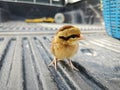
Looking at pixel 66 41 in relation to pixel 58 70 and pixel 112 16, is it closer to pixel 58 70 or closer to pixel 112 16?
pixel 58 70

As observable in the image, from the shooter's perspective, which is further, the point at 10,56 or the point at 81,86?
the point at 10,56

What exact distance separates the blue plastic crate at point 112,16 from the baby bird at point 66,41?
2.97 feet

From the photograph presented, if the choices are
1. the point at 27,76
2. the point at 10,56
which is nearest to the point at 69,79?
the point at 27,76

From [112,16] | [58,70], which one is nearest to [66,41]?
[58,70]

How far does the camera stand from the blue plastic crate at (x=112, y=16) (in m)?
2.07

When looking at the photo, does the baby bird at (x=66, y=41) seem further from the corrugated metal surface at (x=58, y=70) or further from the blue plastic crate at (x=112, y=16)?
the blue plastic crate at (x=112, y=16)

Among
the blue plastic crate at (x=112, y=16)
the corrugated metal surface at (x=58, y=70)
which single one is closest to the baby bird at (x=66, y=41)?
the corrugated metal surface at (x=58, y=70)

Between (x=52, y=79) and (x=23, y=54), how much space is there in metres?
0.53

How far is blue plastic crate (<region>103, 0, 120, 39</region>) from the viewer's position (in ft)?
6.78

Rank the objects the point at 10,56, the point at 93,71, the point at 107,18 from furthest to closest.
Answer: the point at 107,18 < the point at 10,56 < the point at 93,71

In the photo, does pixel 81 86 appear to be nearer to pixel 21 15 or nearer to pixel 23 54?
pixel 23 54

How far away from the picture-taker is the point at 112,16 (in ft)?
7.13

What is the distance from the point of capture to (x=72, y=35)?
1.14m

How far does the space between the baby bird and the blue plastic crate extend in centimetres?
91
